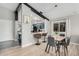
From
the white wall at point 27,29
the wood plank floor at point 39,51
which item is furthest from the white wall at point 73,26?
the white wall at point 27,29

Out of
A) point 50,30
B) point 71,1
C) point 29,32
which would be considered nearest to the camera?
point 71,1

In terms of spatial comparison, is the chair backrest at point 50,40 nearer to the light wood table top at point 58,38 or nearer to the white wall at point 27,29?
the light wood table top at point 58,38

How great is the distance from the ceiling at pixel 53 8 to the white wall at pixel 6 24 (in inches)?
5.6

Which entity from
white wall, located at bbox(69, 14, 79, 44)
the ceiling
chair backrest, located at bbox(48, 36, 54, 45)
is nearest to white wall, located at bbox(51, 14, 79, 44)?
white wall, located at bbox(69, 14, 79, 44)

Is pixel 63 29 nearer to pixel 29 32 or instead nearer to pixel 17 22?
pixel 29 32

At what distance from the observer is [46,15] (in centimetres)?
229

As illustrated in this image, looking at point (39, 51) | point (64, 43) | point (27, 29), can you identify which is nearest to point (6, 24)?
point (27, 29)

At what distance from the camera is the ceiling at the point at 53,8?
209cm

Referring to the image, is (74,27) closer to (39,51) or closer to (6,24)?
(39,51)

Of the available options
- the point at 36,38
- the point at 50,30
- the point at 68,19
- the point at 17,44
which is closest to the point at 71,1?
the point at 68,19

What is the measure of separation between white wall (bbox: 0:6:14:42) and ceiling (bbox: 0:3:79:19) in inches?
5.6

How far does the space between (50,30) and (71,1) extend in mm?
928

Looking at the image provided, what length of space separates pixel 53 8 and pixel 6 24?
4.51ft

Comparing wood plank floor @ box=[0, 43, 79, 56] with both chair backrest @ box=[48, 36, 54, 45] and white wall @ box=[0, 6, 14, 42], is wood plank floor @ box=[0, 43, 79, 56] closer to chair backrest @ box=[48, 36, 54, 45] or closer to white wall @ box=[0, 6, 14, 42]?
chair backrest @ box=[48, 36, 54, 45]
